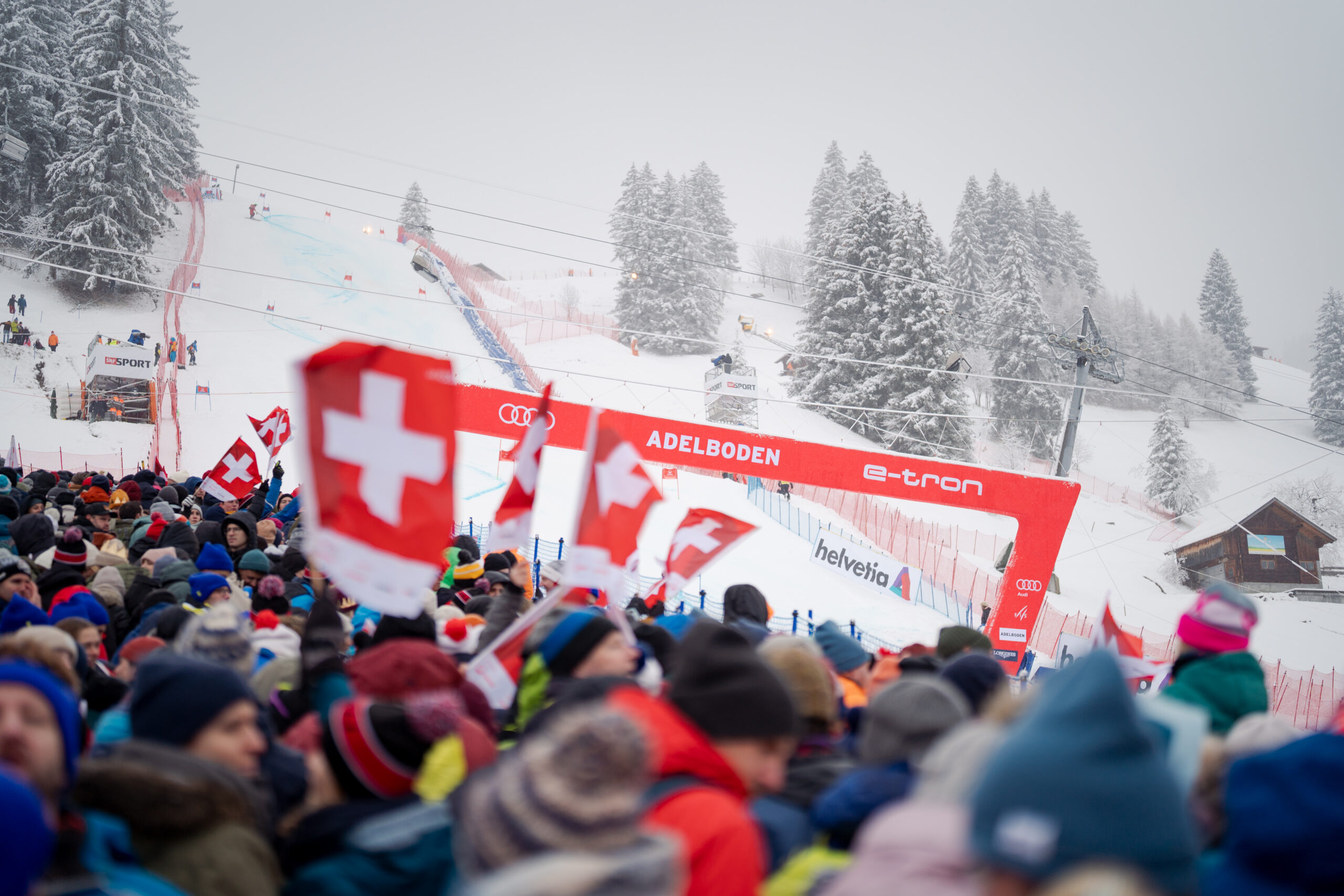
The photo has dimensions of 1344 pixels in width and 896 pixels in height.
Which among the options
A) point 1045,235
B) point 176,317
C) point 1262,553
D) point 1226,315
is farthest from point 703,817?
point 1226,315

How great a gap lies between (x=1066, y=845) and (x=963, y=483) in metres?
13.1

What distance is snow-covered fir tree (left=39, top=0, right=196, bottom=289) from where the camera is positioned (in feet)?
144

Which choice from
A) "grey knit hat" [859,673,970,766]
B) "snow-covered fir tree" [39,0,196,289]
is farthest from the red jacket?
"snow-covered fir tree" [39,0,196,289]

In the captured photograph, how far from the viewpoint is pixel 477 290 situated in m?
71.1

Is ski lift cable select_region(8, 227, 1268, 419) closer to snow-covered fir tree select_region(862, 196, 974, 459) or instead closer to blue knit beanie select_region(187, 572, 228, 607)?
snow-covered fir tree select_region(862, 196, 974, 459)

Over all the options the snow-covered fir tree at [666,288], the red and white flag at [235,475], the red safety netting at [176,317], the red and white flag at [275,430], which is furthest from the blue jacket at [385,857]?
the snow-covered fir tree at [666,288]

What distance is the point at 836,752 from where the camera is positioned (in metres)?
3.12

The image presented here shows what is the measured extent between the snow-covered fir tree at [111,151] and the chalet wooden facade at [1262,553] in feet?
169

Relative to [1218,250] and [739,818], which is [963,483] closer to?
[739,818]

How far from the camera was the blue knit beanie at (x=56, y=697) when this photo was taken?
7.73 feet

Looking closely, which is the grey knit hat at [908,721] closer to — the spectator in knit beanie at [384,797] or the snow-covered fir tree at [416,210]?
the spectator in knit beanie at [384,797]

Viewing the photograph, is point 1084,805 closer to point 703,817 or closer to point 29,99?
point 703,817

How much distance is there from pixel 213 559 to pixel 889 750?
22.2 ft

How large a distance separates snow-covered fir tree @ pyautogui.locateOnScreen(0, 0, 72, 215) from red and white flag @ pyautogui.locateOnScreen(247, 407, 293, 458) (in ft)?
129
